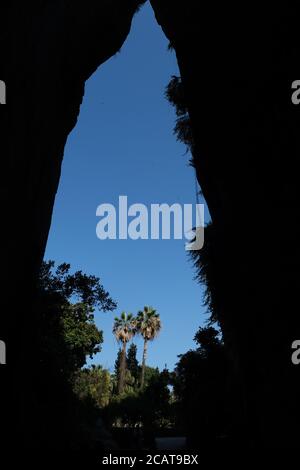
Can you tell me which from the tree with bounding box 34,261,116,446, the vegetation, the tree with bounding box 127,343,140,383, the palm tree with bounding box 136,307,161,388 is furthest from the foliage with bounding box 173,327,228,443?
the tree with bounding box 127,343,140,383

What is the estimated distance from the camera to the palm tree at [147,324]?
53.8m

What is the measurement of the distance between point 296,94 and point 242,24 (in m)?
2.82

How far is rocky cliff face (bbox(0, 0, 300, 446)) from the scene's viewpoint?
27.8 ft

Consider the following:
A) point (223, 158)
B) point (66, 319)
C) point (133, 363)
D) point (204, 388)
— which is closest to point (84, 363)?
point (66, 319)

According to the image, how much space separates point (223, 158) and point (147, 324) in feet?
147

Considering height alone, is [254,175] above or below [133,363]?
above

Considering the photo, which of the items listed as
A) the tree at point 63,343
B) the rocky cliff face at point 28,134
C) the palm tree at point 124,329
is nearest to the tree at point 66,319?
the tree at point 63,343

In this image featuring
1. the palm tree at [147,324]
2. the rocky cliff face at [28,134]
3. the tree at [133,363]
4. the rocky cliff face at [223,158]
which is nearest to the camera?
the rocky cliff face at [223,158]

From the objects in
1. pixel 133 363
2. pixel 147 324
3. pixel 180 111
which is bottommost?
pixel 133 363

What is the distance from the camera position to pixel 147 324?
54.1 metres

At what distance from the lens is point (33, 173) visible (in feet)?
33.4

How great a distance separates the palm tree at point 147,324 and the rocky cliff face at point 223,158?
41374 millimetres

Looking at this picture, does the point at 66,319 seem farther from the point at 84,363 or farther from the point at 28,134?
the point at 28,134

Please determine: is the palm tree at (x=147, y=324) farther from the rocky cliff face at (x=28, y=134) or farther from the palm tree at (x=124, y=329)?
the rocky cliff face at (x=28, y=134)
